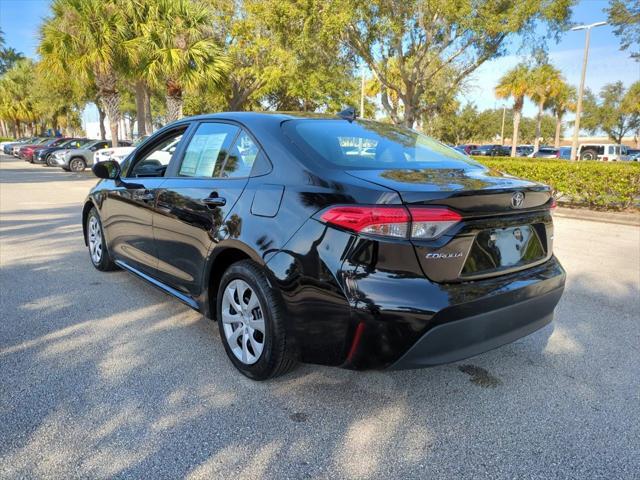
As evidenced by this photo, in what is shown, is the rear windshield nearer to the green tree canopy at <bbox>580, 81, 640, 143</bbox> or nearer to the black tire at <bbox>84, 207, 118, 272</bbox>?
the black tire at <bbox>84, 207, 118, 272</bbox>

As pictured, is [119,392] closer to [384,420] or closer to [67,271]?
[384,420]

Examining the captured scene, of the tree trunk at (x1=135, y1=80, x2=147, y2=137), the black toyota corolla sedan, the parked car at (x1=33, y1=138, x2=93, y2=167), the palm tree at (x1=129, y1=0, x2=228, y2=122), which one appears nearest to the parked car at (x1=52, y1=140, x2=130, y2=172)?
the parked car at (x1=33, y1=138, x2=93, y2=167)

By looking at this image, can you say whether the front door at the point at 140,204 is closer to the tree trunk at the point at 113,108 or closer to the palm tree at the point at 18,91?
the tree trunk at the point at 113,108

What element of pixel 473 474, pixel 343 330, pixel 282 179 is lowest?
pixel 473 474

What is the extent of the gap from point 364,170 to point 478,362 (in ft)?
5.15

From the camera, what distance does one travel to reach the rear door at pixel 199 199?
295 cm

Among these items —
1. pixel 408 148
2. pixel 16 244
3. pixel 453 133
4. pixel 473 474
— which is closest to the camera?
pixel 473 474

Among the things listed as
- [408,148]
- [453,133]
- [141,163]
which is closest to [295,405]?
[408,148]

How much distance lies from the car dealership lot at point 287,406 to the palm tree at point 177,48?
15.9m

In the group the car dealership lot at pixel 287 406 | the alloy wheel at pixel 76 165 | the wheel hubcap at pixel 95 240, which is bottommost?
the car dealership lot at pixel 287 406

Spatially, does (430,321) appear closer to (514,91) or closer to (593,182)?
(593,182)

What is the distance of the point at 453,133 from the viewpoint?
56.8 metres

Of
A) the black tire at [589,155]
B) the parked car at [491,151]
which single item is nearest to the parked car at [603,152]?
the black tire at [589,155]

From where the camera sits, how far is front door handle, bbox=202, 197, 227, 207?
9.66 feet
